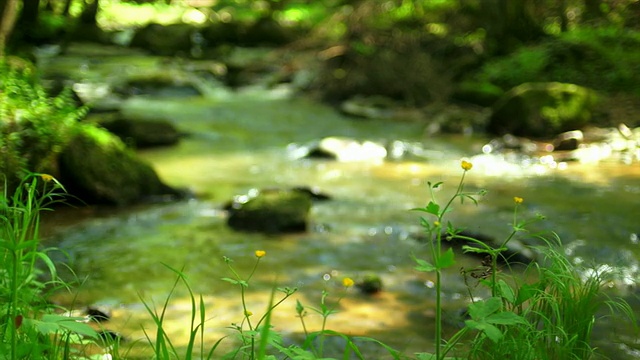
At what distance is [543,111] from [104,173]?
6423 mm

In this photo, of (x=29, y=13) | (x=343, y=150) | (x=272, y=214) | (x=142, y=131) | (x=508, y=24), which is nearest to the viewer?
(x=272, y=214)

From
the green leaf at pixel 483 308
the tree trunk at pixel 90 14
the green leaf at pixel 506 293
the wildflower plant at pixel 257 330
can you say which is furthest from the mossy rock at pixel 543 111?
the tree trunk at pixel 90 14

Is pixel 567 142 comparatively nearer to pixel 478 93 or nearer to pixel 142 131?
pixel 478 93

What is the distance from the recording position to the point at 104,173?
7.19 m

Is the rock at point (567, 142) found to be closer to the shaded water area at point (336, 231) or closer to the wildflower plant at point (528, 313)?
the shaded water area at point (336, 231)

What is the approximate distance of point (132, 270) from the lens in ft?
17.6

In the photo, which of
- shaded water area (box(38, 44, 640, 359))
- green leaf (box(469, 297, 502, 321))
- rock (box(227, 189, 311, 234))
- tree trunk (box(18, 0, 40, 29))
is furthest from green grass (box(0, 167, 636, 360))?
tree trunk (box(18, 0, 40, 29))

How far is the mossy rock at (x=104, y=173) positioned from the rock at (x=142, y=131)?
2.46 metres

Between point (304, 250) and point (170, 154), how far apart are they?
185 inches

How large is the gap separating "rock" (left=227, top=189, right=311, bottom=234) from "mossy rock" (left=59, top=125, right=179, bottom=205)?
4.12ft

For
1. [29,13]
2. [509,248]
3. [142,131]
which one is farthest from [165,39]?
[509,248]

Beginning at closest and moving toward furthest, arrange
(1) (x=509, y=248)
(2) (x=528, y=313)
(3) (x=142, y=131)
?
(2) (x=528, y=313), (1) (x=509, y=248), (3) (x=142, y=131)

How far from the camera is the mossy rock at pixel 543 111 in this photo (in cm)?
1086

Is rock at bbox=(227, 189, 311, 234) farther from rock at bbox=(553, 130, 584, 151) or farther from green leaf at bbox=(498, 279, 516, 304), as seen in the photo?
rock at bbox=(553, 130, 584, 151)
